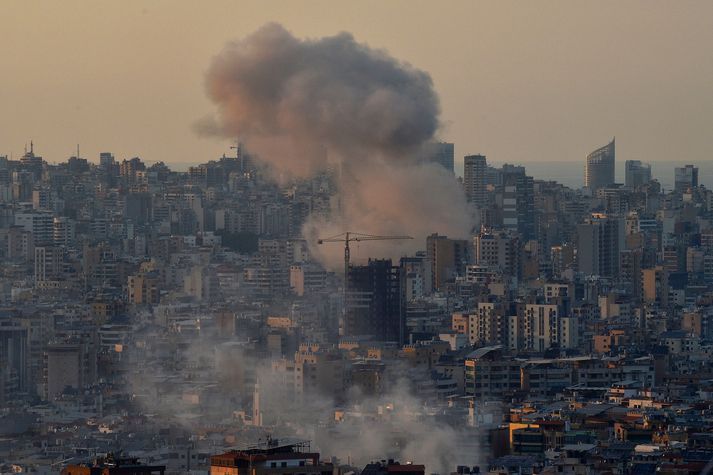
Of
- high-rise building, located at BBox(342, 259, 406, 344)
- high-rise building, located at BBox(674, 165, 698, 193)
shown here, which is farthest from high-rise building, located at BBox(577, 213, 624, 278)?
high-rise building, located at BBox(674, 165, 698, 193)

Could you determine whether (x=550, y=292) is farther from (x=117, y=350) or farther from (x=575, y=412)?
(x=575, y=412)

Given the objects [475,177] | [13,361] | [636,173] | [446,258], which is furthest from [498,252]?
[636,173]

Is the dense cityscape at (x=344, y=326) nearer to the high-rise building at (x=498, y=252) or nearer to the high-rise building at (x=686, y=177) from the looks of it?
the high-rise building at (x=498, y=252)

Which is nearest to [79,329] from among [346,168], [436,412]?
[346,168]

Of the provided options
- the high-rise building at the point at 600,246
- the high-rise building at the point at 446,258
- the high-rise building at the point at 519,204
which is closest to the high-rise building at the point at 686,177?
the high-rise building at the point at 519,204

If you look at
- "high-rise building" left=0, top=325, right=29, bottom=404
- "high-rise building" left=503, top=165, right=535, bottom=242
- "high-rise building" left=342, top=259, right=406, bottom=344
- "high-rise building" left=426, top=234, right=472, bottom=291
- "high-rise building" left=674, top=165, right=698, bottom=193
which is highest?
"high-rise building" left=674, top=165, right=698, bottom=193

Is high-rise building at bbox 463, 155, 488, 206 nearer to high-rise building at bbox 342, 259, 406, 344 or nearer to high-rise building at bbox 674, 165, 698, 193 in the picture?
high-rise building at bbox 674, 165, 698, 193
